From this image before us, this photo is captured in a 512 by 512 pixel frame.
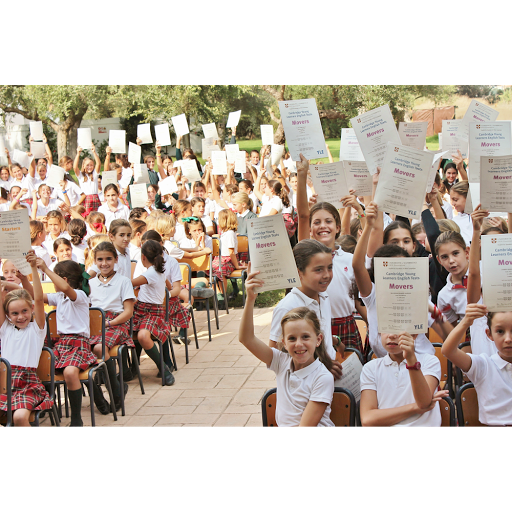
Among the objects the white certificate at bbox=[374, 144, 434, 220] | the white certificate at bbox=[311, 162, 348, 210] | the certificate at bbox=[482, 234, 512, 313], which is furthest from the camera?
the white certificate at bbox=[311, 162, 348, 210]

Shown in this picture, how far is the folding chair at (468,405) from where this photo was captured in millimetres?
3027

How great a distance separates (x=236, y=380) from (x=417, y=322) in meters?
3.60

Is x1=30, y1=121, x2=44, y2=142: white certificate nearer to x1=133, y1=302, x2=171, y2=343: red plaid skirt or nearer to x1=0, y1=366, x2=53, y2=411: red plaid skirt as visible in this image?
x1=133, y1=302, x2=171, y2=343: red plaid skirt

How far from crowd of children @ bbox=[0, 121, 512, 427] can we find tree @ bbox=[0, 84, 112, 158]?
51.8 feet

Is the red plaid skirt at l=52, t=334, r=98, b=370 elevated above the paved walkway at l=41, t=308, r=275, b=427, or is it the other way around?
the red plaid skirt at l=52, t=334, r=98, b=370

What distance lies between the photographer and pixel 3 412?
4.16 metres

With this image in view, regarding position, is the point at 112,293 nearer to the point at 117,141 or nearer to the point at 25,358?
the point at 25,358

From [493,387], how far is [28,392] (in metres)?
3.20

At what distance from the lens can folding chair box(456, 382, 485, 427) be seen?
119 inches

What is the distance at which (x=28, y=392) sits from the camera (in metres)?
4.26

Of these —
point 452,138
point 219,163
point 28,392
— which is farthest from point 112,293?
point 219,163

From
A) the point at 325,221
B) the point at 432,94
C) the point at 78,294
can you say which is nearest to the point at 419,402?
the point at 325,221

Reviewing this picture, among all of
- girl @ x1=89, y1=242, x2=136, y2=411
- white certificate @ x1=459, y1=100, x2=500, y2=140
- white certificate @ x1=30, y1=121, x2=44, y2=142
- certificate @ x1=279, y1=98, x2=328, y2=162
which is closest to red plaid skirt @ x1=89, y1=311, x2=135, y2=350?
girl @ x1=89, y1=242, x2=136, y2=411
